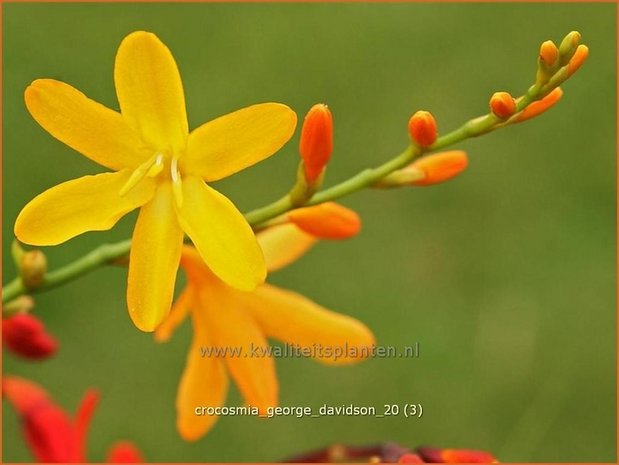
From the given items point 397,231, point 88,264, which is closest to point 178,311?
point 88,264

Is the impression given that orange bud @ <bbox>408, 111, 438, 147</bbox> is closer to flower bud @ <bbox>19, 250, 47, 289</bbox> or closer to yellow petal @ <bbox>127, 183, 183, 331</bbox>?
yellow petal @ <bbox>127, 183, 183, 331</bbox>

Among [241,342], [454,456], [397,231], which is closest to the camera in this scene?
[454,456]

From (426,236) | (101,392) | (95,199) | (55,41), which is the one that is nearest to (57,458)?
(95,199)

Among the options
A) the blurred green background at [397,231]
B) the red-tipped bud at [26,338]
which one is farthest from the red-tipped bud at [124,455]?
the blurred green background at [397,231]

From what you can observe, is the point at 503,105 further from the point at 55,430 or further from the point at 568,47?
the point at 55,430

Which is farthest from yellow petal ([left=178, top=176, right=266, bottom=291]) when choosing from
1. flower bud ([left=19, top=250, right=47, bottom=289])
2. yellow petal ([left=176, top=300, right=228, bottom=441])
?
yellow petal ([left=176, top=300, right=228, bottom=441])

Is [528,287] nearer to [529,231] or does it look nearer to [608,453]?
[529,231]
